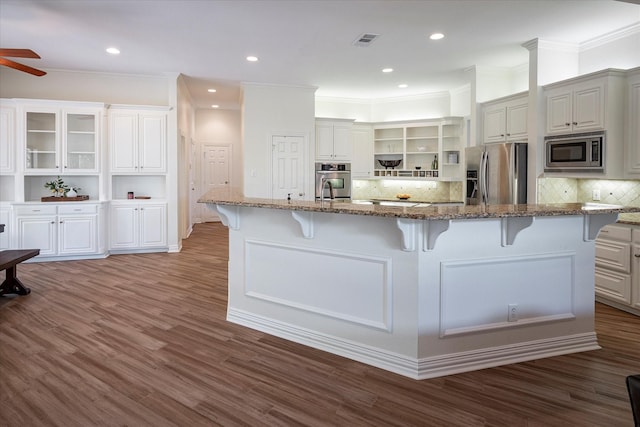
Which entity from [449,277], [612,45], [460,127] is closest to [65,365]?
[449,277]

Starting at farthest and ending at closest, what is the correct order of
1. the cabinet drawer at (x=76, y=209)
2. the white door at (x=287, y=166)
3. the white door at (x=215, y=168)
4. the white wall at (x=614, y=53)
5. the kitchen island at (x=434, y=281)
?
the white door at (x=215, y=168) → the white door at (x=287, y=166) → the cabinet drawer at (x=76, y=209) → the white wall at (x=614, y=53) → the kitchen island at (x=434, y=281)

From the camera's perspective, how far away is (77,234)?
6250mm

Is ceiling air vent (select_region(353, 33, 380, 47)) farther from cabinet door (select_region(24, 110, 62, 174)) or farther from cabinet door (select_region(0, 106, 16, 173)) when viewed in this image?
cabinet door (select_region(0, 106, 16, 173))

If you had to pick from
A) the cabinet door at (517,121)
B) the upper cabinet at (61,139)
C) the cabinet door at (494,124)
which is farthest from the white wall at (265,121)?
the cabinet door at (517,121)

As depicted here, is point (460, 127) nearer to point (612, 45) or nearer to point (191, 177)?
point (612, 45)

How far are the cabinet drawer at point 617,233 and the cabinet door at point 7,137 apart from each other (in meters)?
7.69

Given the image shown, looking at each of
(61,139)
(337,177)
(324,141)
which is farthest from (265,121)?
(61,139)

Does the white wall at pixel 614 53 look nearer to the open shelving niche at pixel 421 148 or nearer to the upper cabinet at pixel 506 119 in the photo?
the upper cabinet at pixel 506 119

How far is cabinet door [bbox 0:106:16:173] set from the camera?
6074 millimetres

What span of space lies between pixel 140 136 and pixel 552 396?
647 cm

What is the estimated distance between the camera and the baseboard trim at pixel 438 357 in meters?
2.60

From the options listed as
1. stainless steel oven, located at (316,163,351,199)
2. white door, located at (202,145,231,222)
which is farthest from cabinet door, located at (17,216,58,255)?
white door, located at (202,145,231,222)

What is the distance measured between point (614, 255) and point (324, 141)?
16.7 feet

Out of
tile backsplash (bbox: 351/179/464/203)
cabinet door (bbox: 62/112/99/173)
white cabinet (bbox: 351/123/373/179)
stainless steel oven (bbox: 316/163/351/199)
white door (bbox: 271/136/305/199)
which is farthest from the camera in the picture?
white cabinet (bbox: 351/123/373/179)
